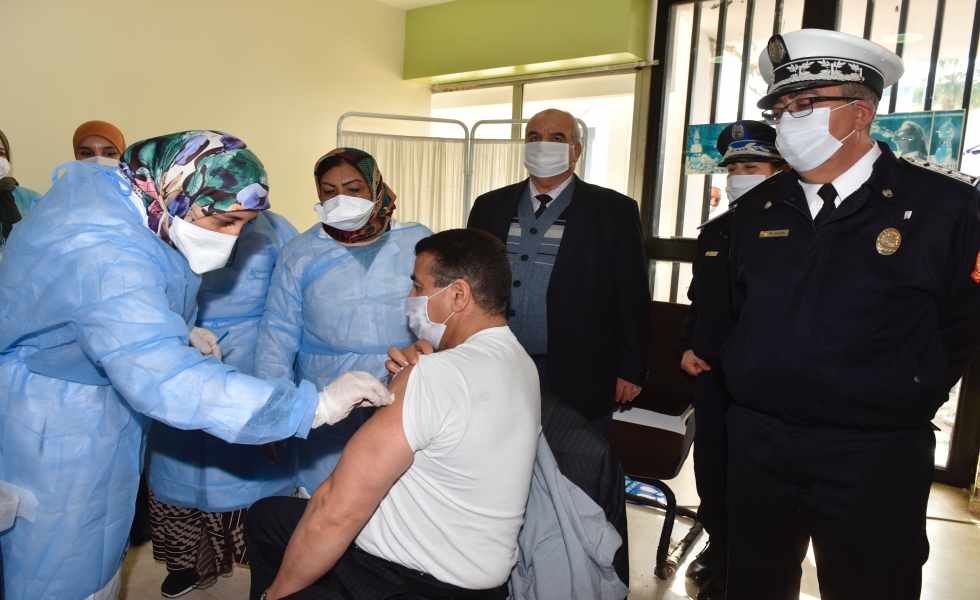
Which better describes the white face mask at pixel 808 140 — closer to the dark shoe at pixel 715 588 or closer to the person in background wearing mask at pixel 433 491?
the person in background wearing mask at pixel 433 491

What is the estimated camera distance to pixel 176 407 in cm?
112

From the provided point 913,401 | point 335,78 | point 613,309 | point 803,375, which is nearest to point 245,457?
point 613,309

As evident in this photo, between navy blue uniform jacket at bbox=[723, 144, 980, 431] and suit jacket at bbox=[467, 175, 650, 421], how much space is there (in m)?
0.80

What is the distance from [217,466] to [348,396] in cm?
106

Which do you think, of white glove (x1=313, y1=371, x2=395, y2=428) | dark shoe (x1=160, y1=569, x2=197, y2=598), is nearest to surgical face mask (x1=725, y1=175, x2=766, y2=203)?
white glove (x1=313, y1=371, x2=395, y2=428)

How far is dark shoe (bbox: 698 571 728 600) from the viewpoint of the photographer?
7.27 feet

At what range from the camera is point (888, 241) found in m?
1.39

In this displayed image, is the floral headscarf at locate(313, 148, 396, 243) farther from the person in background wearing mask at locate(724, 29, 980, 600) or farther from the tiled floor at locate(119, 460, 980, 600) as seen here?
the tiled floor at locate(119, 460, 980, 600)

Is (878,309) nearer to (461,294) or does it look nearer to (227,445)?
(461,294)

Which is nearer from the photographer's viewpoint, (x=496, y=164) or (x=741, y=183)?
(x=741, y=183)

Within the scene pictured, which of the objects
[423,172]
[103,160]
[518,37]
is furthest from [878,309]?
[518,37]

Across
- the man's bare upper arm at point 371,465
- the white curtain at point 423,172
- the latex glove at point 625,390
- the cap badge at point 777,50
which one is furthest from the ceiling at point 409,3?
the man's bare upper arm at point 371,465

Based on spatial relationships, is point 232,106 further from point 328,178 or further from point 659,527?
point 659,527

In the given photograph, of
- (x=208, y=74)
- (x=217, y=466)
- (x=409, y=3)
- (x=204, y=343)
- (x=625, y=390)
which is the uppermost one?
(x=409, y=3)
